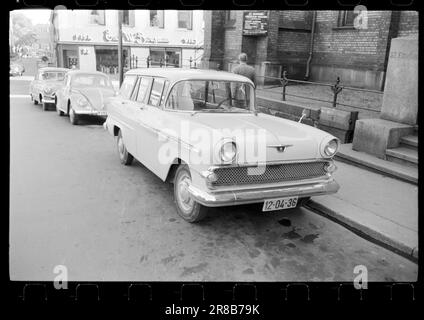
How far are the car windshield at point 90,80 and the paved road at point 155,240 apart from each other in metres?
5.96

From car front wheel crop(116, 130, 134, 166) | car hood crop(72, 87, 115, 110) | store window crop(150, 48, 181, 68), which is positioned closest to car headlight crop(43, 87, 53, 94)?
car hood crop(72, 87, 115, 110)

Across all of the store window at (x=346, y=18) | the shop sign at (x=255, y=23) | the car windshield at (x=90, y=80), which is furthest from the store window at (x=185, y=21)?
the car windshield at (x=90, y=80)

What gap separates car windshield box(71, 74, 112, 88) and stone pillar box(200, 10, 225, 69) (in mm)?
5059

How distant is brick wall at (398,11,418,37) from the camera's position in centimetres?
1014

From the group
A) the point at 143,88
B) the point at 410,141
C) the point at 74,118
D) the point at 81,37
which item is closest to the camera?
the point at 143,88

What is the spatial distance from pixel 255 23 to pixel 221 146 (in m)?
10.7

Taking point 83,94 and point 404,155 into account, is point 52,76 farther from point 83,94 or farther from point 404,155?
point 404,155

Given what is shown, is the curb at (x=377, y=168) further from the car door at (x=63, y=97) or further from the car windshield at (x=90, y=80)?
the car door at (x=63, y=97)

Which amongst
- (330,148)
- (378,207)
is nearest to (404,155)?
(378,207)

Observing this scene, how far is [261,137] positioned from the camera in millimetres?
4176

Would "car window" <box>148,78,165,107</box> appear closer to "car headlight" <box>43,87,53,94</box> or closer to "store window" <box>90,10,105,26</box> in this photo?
"car headlight" <box>43,87,53,94</box>

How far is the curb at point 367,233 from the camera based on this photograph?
398cm

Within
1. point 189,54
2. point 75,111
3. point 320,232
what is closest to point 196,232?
point 320,232
